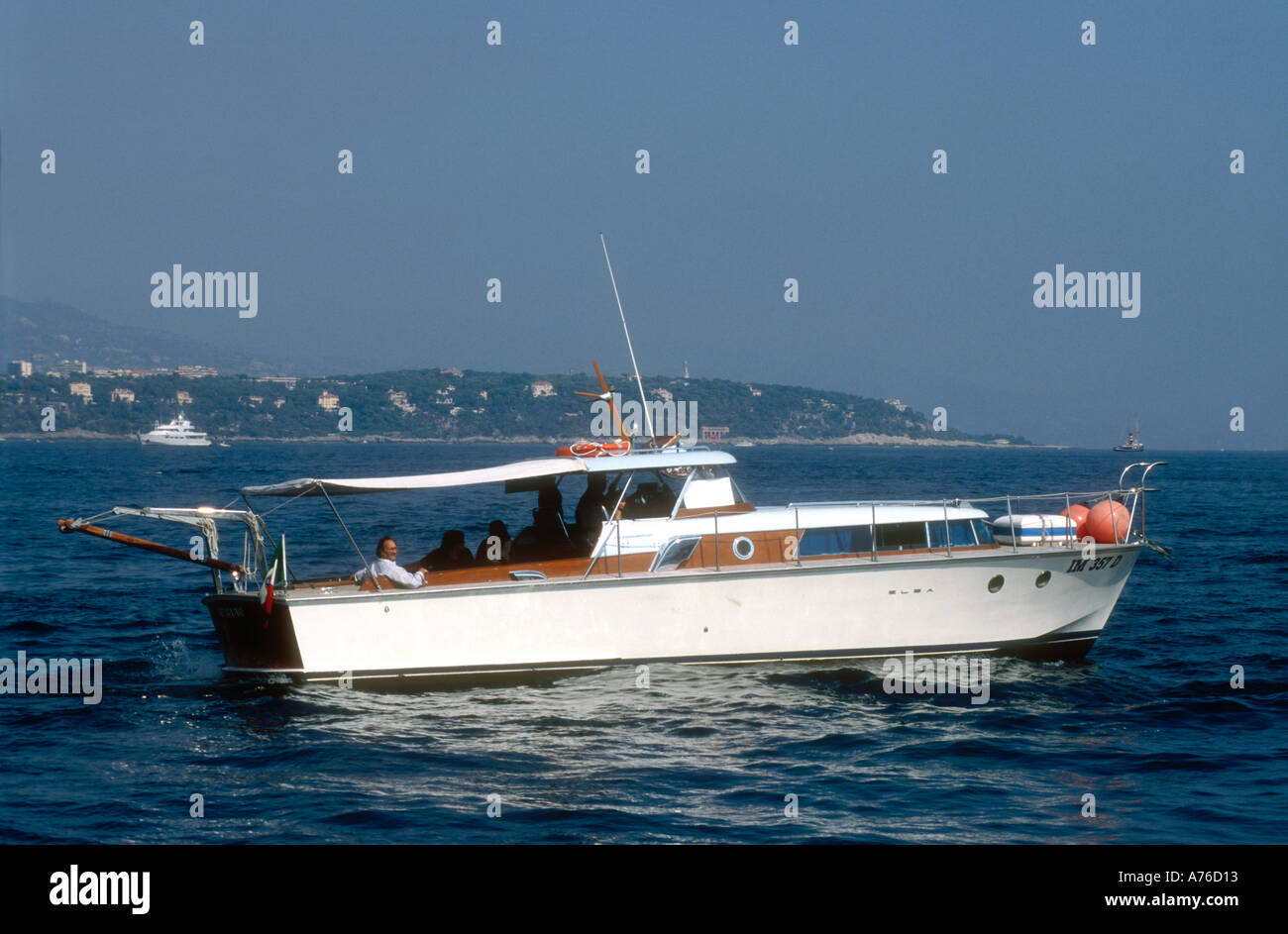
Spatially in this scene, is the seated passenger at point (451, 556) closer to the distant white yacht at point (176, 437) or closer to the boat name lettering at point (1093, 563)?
the boat name lettering at point (1093, 563)

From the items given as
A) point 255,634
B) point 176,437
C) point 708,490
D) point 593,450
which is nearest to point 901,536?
point 708,490

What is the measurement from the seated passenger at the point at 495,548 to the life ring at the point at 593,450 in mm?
1365

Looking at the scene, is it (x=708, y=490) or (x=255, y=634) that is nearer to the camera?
(x=255, y=634)

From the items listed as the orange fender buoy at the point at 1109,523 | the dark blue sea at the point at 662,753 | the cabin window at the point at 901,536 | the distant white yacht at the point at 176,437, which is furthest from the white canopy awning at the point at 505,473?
the distant white yacht at the point at 176,437

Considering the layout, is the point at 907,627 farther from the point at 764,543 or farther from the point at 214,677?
the point at 214,677

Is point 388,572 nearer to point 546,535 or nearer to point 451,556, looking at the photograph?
point 451,556

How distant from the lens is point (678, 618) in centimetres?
1438

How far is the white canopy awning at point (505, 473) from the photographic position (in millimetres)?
13924

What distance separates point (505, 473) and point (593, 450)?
1.51 m
